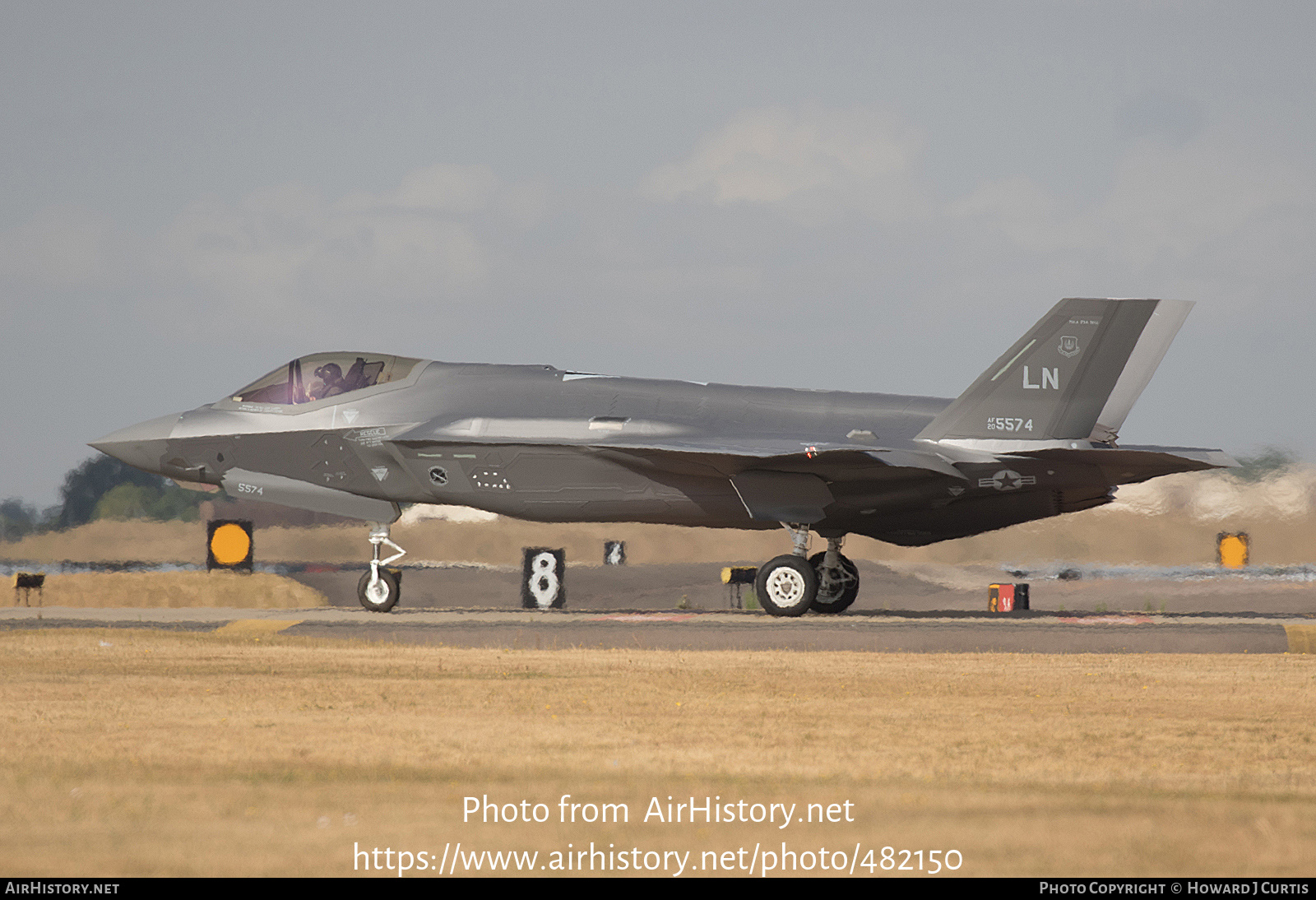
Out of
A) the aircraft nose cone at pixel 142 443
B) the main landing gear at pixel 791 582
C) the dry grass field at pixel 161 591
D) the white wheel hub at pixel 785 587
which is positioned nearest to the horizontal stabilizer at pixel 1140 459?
the main landing gear at pixel 791 582

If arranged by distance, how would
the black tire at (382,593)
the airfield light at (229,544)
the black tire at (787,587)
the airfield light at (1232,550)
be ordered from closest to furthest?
the black tire at (787,587) < the black tire at (382,593) < the airfield light at (229,544) < the airfield light at (1232,550)

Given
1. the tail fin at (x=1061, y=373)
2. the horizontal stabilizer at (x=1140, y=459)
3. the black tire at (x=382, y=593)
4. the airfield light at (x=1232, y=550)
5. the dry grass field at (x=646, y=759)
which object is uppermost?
the tail fin at (x=1061, y=373)

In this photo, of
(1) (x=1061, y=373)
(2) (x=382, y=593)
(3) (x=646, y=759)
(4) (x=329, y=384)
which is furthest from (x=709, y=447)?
(3) (x=646, y=759)

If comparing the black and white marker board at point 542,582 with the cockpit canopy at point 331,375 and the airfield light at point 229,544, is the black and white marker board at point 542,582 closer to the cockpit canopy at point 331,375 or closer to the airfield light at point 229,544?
the airfield light at point 229,544

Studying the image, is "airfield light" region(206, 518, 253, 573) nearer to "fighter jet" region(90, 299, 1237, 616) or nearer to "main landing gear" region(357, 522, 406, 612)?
"fighter jet" region(90, 299, 1237, 616)

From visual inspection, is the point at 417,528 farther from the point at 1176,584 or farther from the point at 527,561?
the point at 1176,584

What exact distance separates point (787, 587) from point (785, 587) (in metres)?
0.02

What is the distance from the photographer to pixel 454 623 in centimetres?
1473

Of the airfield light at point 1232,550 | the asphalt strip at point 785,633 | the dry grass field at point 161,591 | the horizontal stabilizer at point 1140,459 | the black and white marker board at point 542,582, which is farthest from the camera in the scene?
the airfield light at point 1232,550

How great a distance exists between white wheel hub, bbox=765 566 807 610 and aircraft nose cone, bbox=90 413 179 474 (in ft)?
26.9

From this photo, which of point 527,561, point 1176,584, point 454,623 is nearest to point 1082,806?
point 454,623

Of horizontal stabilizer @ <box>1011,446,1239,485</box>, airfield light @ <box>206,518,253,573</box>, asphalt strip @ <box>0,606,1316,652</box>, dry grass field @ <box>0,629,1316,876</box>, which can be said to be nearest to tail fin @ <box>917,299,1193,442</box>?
horizontal stabilizer @ <box>1011,446,1239,485</box>

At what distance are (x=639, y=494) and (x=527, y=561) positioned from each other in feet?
18.0

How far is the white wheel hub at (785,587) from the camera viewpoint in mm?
17156
